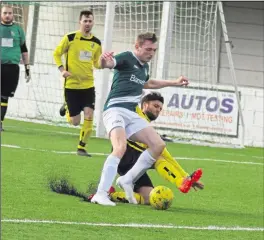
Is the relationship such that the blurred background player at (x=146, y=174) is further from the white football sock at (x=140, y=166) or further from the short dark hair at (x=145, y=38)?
the short dark hair at (x=145, y=38)

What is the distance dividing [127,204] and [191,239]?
1.95 meters

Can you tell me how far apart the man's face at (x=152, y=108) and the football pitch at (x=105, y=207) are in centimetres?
86

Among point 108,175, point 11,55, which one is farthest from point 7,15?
point 108,175

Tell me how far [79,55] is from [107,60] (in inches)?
245

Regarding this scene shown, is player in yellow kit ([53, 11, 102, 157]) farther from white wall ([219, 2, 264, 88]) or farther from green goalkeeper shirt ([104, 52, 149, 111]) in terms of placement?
white wall ([219, 2, 264, 88])

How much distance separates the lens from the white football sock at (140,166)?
29.5ft

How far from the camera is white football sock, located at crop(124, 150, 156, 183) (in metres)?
8.99

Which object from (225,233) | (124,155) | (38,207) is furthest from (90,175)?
(225,233)

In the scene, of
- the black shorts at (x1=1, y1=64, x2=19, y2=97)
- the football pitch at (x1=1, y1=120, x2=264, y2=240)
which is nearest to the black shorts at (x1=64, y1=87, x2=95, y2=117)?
the football pitch at (x1=1, y1=120, x2=264, y2=240)

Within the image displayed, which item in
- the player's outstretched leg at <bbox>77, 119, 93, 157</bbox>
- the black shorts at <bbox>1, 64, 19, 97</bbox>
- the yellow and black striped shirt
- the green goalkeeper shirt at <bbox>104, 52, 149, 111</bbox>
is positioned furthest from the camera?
the black shorts at <bbox>1, 64, 19, 97</bbox>

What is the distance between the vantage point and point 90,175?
447 inches

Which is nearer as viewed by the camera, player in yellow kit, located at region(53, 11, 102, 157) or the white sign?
player in yellow kit, located at region(53, 11, 102, 157)

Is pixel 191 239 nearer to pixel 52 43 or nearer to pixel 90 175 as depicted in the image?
pixel 90 175

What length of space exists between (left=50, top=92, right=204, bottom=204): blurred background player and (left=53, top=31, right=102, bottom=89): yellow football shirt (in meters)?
5.02
